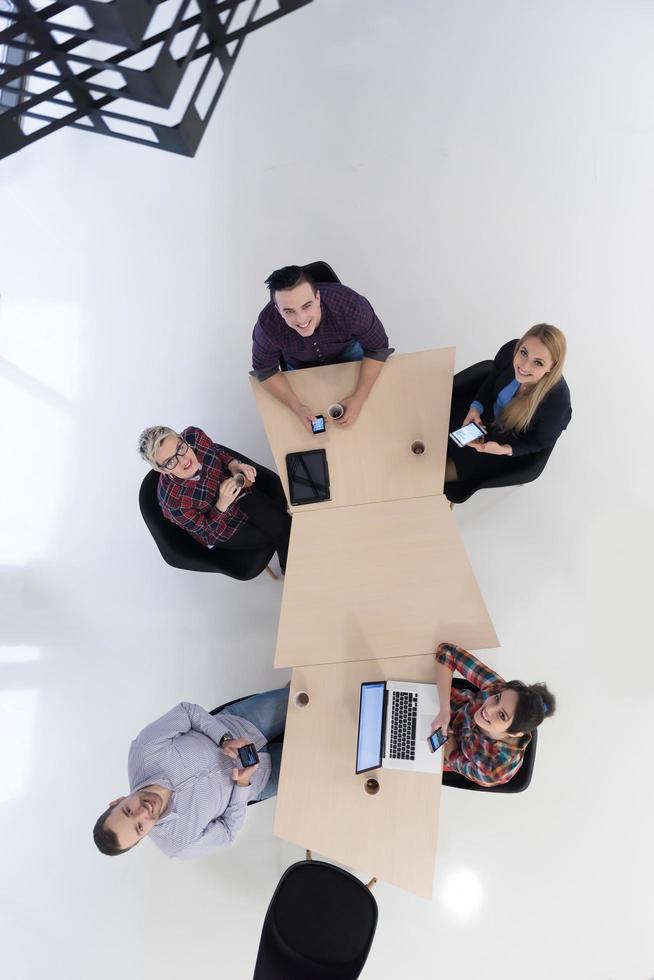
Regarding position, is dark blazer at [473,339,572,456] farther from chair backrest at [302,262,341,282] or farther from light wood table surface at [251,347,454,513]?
chair backrest at [302,262,341,282]

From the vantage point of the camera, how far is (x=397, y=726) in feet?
7.20

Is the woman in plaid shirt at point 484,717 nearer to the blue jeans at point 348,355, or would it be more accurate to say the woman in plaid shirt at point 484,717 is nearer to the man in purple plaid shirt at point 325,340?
the man in purple plaid shirt at point 325,340

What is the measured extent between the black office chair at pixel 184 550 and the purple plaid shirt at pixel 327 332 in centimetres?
48

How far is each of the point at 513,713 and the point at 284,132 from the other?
3666 millimetres

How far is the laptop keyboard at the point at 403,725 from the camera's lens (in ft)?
7.02

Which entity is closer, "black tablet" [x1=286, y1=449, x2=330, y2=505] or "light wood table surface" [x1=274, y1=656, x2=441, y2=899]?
"light wood table surface" [x1=274, y1=656, x2=441, y2=899]

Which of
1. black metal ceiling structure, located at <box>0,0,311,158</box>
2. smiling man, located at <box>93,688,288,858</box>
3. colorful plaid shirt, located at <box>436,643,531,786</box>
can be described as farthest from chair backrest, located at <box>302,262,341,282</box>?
smiling man, located at <box>93,688,288,858</box>

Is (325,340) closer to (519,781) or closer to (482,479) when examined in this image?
(482,479)

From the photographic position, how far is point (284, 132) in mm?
3832

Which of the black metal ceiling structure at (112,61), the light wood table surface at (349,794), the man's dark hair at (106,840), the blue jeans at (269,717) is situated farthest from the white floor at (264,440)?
the black metal ceiling structure at (112,61)

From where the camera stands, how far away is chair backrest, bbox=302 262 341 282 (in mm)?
2783

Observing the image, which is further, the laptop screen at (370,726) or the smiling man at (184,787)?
the laptop screen at (370,726)

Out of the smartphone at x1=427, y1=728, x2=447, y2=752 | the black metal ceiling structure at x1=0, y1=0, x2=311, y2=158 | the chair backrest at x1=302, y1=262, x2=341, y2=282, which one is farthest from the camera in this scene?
the chair backrest at x1=302, y1=262, x2=341, y2=282

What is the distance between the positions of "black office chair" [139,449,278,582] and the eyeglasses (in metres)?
0.37
